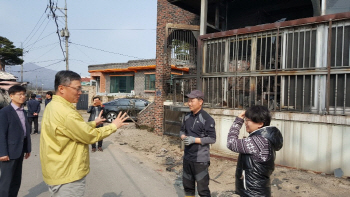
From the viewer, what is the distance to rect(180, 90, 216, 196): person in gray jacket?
11.2 ft

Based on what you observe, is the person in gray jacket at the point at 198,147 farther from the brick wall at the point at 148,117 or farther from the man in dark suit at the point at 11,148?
the brick wall at the point at 148,117

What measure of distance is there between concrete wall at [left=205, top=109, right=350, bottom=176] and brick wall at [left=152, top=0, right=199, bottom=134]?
547cm

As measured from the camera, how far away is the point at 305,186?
465 centimetres

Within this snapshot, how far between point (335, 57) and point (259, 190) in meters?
4.35

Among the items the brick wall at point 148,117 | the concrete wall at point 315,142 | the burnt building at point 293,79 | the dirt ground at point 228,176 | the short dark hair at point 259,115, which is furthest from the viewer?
the brick wall at point 148,117

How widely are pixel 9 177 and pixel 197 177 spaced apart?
2.73m

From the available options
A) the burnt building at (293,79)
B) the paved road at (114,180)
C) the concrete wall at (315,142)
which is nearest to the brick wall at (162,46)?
the burnt building at (293,79)

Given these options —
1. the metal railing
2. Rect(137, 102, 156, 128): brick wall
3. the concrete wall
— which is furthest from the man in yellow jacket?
Rect(137, 102, 156, 128): brick wall

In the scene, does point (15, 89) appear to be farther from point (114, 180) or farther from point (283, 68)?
point (283, 68)

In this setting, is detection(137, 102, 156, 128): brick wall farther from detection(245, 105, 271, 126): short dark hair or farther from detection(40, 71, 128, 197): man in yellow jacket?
detection(245, 105, 271, 126): short dark hair

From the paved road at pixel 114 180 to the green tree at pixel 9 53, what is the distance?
1185 inches

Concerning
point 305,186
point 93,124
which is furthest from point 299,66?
point 93,124

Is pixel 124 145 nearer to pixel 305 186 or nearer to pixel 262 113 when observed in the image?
pixel 305 186

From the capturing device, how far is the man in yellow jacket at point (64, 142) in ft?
7.60
